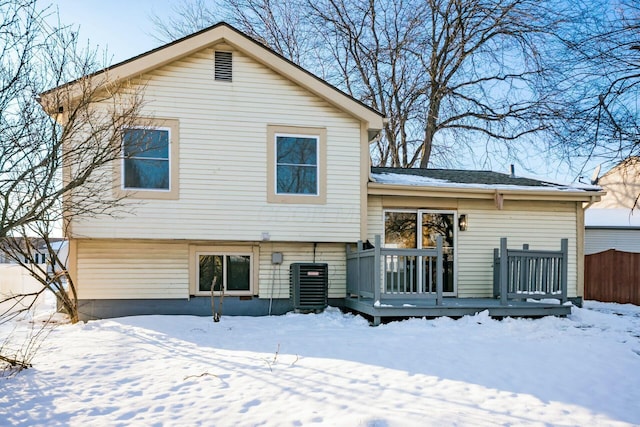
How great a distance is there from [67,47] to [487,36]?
16632 millimetres

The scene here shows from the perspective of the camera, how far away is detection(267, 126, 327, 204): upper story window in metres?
9.26

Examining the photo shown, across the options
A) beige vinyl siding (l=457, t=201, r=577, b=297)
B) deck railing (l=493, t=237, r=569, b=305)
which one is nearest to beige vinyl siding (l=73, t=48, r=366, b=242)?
beige vinyl siding (l=457, t=201, r=577, b=297)

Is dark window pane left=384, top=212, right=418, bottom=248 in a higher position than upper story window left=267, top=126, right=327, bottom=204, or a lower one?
lower

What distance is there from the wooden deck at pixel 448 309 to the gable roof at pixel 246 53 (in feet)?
11.9

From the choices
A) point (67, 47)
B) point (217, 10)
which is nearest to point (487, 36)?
point (217, 10)

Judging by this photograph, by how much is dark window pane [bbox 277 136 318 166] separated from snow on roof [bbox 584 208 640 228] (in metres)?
13.9

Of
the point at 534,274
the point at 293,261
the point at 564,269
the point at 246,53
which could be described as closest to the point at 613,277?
the point at 564,269

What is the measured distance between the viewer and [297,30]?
20000 millimetres

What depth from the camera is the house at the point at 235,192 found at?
28.7 ft

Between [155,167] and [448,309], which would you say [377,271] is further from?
[155,167]

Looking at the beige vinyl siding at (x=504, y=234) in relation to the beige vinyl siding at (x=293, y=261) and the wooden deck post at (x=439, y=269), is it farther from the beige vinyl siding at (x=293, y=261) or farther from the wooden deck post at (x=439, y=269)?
the beige vinyl siding at (x=293, y=261)

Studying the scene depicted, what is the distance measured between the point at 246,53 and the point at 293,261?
423cm

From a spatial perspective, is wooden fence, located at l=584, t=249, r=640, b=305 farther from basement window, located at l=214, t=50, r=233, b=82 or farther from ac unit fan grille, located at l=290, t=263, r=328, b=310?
basement window, located at l=214, t=50, r=233, b=82

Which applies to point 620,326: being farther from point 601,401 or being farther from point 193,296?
point 193,296
